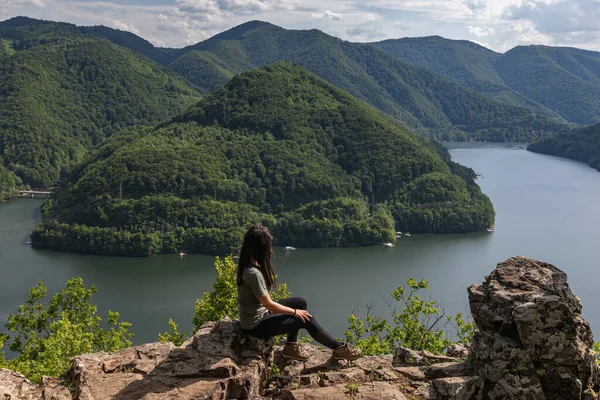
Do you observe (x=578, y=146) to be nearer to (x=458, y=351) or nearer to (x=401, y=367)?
(x=458, y=351)

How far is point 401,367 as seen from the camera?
7770 mm

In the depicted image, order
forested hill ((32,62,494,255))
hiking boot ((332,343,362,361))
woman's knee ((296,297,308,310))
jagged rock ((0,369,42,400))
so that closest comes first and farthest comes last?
1. jagged rock ((0,369,42,400))
2. hiking boot ((332,343,362,361))
3. woman's knee ((296,297,308,310))
4. forested hill ((32,62,494,255))

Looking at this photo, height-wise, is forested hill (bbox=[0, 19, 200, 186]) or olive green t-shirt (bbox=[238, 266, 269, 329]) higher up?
forested hill (bbox=[0, 19, 200, 186])

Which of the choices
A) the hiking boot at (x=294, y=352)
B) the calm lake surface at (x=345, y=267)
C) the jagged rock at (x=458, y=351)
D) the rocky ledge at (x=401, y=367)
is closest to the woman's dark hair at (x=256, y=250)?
the rocky ledge at (x=401, y=367)

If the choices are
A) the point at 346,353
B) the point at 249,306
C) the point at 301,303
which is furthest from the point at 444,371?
the point at 249,306

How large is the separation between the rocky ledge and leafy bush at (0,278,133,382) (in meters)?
4.14

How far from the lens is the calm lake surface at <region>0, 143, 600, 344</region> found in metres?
45.2

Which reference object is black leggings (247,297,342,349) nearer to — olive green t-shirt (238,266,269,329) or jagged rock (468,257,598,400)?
olive green t-shirt (238,266,269,329)

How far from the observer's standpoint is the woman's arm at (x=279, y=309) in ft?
23.2

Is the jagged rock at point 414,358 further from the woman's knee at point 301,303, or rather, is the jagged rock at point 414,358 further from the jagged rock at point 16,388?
the jagged rock at point 16,388

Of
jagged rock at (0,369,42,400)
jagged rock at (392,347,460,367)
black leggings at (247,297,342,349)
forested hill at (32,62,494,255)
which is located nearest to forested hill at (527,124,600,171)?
forested hill at (32,62,494,255)

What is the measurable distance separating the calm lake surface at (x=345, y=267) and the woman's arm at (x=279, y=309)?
101ft

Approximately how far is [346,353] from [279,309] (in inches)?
48.0

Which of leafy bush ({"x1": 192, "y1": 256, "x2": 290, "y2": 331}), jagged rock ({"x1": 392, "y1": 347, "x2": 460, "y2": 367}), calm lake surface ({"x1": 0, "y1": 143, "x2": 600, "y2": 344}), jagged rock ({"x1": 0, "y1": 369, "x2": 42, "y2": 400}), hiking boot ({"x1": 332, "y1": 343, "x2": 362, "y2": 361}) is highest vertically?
hiking boot ({"x1": 332, "y1": 343, "x2": 362, "y2": 361})
